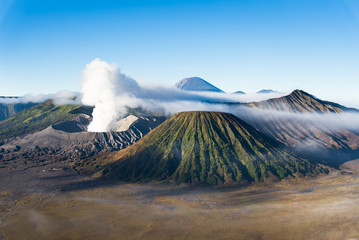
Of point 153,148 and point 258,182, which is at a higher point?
point 153,148

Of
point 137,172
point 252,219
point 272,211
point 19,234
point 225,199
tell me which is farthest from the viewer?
point 137,172

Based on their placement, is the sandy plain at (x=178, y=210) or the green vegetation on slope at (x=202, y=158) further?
the green vegetation on slope at (x=202, y=158)

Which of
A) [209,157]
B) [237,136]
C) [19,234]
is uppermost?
[237,136]

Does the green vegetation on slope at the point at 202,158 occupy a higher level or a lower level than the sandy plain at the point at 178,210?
higher

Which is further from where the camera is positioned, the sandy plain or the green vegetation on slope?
the green vegetation on slope

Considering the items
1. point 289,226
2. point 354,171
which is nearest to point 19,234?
point 289,226

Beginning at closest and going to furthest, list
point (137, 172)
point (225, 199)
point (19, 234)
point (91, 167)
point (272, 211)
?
point (19, 234) < point (272, 211) < point (225, 199) < point (137, 172) < point (91, 167)

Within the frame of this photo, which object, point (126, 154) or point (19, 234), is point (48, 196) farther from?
point (126, 154)

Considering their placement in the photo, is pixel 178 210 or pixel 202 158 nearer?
pixel 178 210
